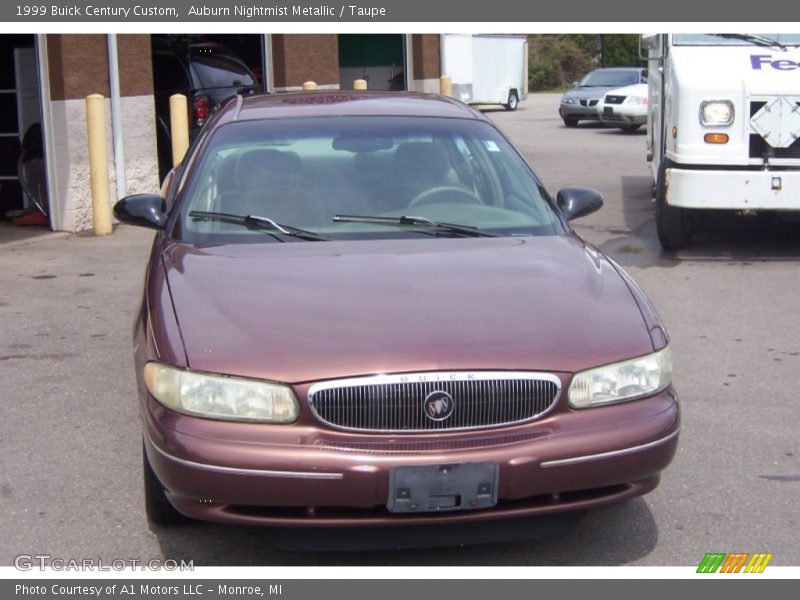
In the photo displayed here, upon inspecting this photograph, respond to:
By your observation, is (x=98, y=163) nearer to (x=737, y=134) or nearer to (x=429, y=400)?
(x=737, y=134)

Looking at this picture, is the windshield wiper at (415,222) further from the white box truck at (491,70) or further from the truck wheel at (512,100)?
the truck wheel at (512,100)

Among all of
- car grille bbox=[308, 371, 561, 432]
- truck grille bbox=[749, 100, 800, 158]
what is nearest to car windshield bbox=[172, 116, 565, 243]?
car grille bbox=[308, 371, 561, 432]

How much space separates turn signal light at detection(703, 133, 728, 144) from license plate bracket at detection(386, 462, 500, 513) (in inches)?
246

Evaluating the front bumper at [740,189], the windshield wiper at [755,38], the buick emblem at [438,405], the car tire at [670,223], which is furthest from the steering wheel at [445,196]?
the windshield wiper at [755,38]

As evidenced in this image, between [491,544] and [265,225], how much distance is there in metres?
1.58

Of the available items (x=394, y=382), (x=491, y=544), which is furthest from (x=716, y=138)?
(x=394, y=382)

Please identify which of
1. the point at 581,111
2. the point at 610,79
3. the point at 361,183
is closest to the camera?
the point at 361,183

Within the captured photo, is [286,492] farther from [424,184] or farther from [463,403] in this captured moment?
[424,184]

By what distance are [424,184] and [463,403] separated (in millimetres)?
1665

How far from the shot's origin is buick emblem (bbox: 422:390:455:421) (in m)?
3.67

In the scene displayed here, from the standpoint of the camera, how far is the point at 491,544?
425 cm

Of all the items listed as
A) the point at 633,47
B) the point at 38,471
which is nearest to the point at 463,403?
the point at 38,471

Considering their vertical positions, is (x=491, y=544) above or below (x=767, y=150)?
below

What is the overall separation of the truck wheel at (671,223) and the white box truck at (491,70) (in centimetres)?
2177
